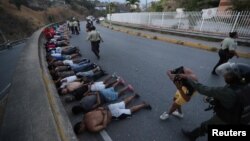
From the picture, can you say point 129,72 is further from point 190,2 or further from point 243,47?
point 190,2

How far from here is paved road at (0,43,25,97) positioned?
9648mm

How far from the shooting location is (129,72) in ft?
26.6

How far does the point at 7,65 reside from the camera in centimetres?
1195

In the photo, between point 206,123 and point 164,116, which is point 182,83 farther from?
point 164,116

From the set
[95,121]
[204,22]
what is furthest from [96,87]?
[204,22]

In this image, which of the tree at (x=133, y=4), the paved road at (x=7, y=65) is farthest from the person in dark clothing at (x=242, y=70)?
the tree at (x=133, y=4)

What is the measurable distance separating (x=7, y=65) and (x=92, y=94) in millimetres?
9082

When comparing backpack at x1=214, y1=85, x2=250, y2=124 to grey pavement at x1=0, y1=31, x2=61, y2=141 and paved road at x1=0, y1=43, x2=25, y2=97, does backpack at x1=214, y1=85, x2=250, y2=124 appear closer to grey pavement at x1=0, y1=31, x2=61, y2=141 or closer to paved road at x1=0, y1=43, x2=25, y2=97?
grey pavement at x1=0, y1=31, x2=61, y2=141

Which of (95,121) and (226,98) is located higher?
(226,98)

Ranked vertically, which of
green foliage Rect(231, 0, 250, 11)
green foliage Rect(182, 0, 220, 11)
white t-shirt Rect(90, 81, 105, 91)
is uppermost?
green foliage Rect(182, 0, 220, 11)

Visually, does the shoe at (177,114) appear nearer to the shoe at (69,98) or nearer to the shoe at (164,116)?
the shoe at (164,116)

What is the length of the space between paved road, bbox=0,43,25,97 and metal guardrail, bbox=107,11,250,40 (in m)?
13.4

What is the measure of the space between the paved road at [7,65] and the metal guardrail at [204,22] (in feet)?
43.9

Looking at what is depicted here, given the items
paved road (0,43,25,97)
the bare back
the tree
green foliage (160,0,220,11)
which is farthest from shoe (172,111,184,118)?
the tree
